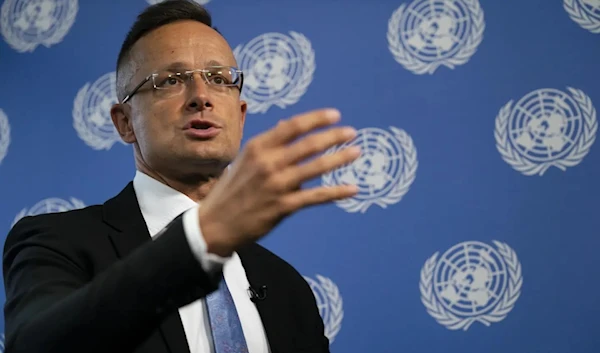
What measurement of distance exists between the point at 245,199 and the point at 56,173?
1413mm

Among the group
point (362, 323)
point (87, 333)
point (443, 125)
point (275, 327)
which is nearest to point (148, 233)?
point (275, 327)

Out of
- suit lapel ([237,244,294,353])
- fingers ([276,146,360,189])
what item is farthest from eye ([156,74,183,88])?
fingers ([276,146,360,189])

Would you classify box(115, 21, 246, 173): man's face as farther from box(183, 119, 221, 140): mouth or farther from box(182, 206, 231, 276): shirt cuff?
box(182, 206, 231, 276): shirt cuff

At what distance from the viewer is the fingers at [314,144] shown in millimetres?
699

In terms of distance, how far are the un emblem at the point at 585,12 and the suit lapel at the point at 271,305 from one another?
902mm

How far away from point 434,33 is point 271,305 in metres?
0.81

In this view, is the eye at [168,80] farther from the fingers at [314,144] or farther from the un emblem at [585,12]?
the un emblem at [585,12]

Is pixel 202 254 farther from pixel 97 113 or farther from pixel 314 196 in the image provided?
pixel 97 113

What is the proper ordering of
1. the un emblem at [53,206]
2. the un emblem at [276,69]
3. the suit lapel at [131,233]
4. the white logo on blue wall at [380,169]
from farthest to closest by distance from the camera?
the un emblem at [53,206] → the un emblem at [276,69] → the white logo on blue wall at [380,169] → the suit lapel at [131,233]

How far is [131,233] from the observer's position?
1.23m

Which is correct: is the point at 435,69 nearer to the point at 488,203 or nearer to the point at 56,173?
the point at 488,203

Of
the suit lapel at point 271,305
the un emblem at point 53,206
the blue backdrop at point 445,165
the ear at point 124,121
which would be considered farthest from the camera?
the un emblem at point 53,206

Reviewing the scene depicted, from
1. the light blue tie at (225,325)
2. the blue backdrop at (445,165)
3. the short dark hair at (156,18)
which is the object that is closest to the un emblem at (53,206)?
the blue backdrop at (445,165)

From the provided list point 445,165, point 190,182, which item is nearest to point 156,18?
point 190,182
